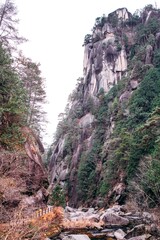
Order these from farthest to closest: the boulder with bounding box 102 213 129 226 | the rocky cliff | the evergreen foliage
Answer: the rocky cliff < the boulder with bounding box 102 213 129 226 < the evergreen foliage

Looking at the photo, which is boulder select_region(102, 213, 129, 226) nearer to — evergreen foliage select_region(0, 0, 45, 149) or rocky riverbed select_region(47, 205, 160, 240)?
rocky riverbed select_region(47, 205, 160, 240)

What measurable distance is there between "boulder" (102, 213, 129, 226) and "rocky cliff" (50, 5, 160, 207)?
9.45 feet

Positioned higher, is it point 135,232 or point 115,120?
point 115,120

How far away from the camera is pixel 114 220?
2219cm

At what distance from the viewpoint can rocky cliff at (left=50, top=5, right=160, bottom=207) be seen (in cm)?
3088

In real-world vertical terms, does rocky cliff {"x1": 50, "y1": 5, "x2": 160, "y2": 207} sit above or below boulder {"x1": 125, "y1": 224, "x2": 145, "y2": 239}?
above

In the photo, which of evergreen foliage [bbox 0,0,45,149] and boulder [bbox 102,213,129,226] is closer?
evergreen foliage [bbox 0,0,45,149]

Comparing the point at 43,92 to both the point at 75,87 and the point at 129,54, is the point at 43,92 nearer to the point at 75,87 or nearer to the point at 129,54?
the point at 129,54

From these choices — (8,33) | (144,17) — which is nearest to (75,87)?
(144,17)

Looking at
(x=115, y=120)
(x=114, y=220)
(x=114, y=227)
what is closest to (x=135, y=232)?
(x=114, y=227)

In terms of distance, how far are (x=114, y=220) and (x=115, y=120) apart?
28191mm

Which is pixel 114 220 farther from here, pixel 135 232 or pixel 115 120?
pixel 115 120

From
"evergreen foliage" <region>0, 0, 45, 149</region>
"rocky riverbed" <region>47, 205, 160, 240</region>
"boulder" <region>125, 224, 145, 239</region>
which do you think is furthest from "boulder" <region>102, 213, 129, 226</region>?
"evergreen foliage" <region>0, 0, 45, 149</region>

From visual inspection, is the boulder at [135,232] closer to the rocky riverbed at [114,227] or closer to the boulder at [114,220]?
the rocky riverbed at [114,227]
